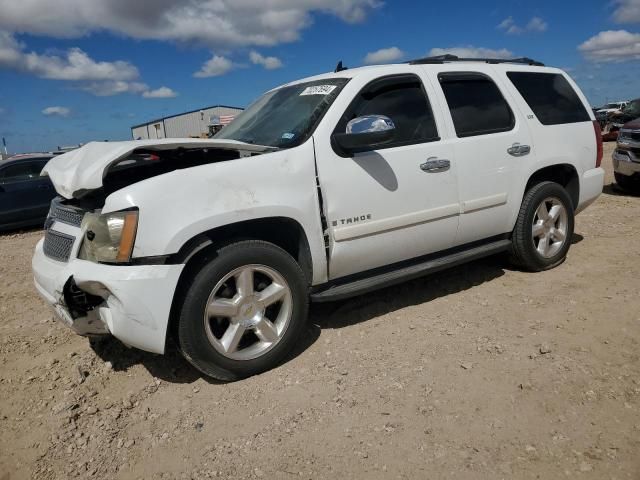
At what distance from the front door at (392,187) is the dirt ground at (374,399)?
0.63m

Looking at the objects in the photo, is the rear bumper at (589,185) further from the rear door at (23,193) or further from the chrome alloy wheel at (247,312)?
the rear door at (23,193)

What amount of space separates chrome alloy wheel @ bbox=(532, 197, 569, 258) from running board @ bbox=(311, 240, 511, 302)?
0.43 metres

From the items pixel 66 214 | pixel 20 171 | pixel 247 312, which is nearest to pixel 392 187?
pixel 247 312

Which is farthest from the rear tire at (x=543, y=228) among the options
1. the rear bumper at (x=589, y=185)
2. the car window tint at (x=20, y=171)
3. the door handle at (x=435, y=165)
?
the car window tint at (x=20, y=171)

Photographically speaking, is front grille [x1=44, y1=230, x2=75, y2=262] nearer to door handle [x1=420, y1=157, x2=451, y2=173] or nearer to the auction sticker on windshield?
the auction sticker on windshield

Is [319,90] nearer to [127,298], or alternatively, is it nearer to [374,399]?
[127,298]

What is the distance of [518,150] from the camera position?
4195mm

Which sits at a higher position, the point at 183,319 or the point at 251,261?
the point at 251,261

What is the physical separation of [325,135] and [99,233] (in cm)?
152

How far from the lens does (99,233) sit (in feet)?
8.99

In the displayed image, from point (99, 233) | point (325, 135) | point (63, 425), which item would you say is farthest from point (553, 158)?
point (63, 425)

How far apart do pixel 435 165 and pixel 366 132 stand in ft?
2.66

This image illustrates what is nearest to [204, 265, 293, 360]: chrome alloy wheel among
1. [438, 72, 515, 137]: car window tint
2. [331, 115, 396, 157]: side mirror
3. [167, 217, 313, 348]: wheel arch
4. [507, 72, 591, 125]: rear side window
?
[167, 217, 313, 348]: wheel arch

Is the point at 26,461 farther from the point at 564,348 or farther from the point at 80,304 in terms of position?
the point at 564,348
